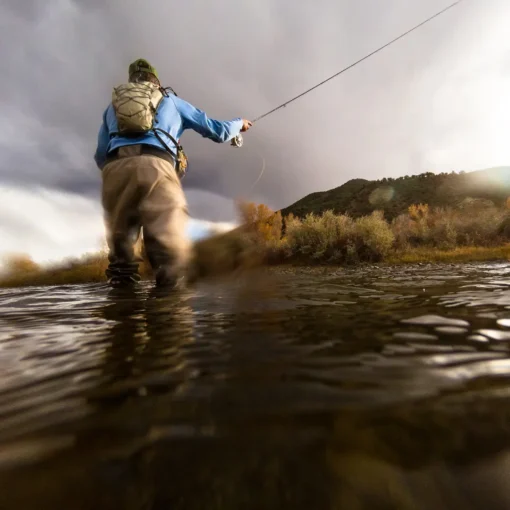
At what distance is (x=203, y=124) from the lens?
4828 millimetres

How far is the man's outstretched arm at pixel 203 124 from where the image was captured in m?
4.75

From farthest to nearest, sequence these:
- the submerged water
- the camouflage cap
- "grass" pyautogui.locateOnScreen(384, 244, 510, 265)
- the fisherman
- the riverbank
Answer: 1. "grass" pyautogui.locateOnScreen(384, 244, 510, 265)
2. the riverbank
3. the camouflage cap
4. the fisherman
5. the submerged water

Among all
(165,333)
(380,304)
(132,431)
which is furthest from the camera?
(380,304)

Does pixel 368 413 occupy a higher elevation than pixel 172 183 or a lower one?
lower

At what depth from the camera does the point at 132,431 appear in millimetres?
664

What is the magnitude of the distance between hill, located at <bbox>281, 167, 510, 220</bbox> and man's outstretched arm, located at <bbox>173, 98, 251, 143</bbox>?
50.6 meters

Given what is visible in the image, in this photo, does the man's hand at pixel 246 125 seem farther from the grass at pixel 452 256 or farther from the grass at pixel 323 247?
the grass at pixel 452 256

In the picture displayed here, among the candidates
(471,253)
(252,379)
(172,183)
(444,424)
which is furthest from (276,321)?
(471,253)

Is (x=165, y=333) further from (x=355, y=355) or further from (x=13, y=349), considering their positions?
(x=355, y=355)

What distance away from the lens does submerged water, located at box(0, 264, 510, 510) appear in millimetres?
482

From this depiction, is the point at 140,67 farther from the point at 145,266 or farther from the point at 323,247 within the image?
the point at 323,247

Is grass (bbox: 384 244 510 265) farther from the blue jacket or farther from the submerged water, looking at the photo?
the submerged water

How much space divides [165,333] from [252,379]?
835 mm

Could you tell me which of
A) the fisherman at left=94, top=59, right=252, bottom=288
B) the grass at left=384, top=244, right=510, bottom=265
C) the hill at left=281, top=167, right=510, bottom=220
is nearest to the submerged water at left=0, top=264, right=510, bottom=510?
the fisherman at left=94, top=59, right=252, bottom=288
